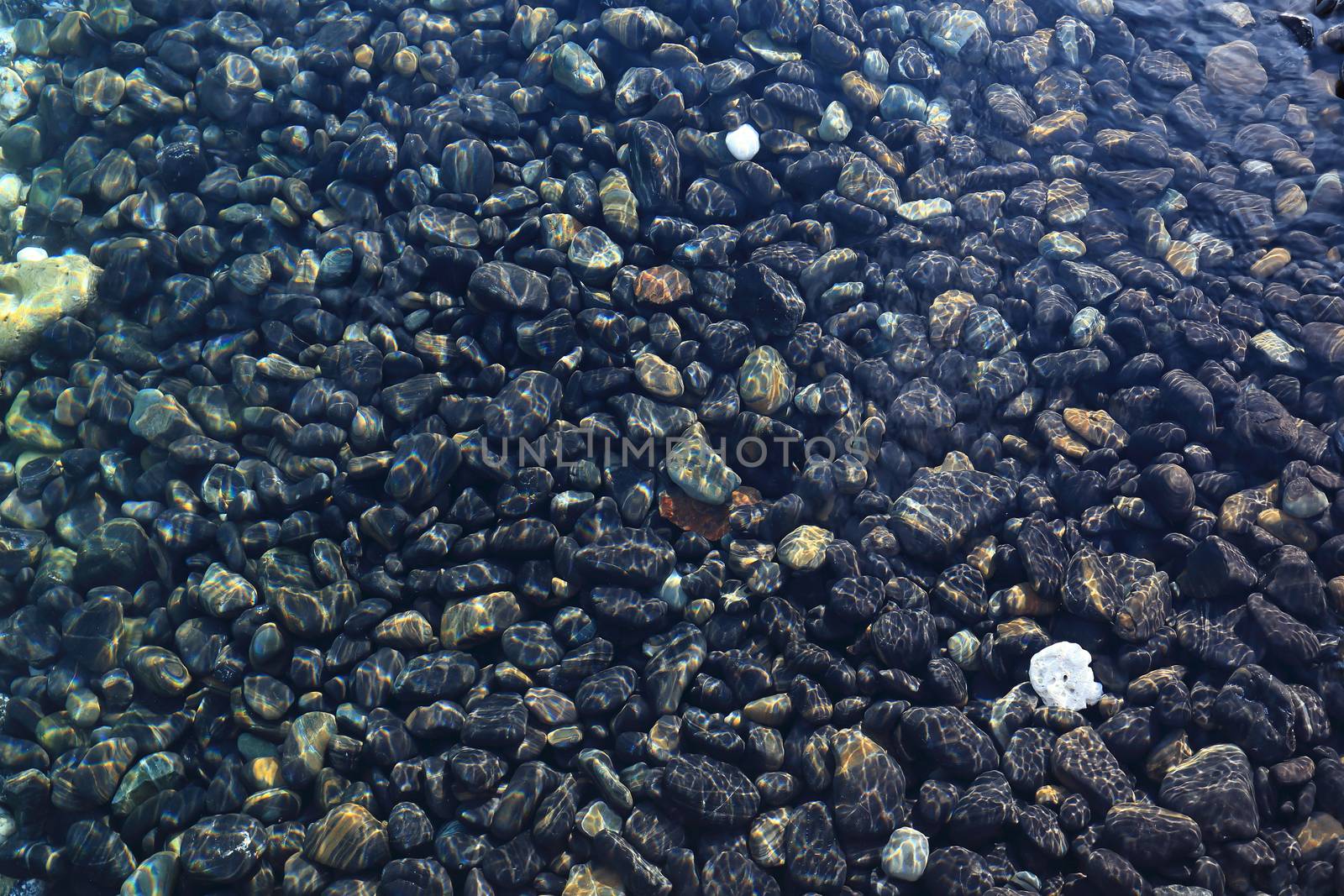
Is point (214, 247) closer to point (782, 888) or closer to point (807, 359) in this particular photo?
point (807, 359)

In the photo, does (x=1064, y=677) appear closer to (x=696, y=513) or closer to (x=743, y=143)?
(x=696, y=513)

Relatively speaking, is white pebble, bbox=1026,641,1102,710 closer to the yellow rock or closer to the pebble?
the pebble

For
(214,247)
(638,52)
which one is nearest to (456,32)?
(638,52)

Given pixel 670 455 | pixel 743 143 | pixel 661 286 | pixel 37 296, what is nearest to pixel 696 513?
pixel 670 455

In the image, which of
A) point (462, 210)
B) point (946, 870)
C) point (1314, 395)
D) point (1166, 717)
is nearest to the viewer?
point (946, 870)

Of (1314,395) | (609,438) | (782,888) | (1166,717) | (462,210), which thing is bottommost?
(782,888)

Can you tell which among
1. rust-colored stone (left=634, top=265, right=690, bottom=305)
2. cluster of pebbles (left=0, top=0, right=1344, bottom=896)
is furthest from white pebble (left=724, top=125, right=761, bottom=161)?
rust-colored stone (left=634, top=265, right=690, bottom=305)
